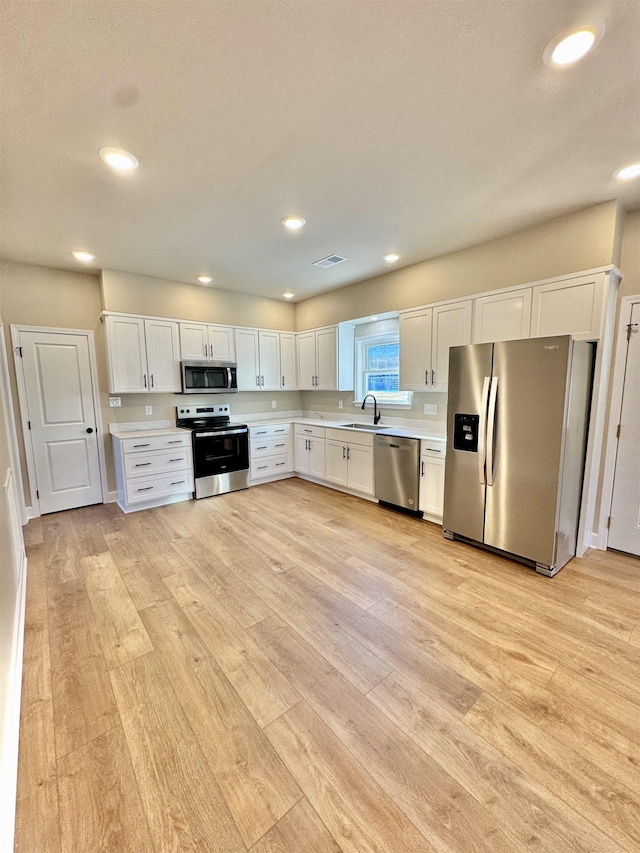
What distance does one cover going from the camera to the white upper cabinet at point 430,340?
138 inches

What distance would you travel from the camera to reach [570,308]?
2803 millimetres

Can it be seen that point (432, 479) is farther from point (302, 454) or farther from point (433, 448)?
point (302, 454)

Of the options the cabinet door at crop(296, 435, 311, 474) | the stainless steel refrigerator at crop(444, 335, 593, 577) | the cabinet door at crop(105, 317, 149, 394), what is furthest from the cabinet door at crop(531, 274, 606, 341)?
the cabinet door at crop(105, 317, 149, 394)

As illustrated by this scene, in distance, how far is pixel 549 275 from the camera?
115 inches

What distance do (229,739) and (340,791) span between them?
1.65 feet

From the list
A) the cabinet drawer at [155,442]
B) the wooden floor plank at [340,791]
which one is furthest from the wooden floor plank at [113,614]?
the cabinet drawer at [155,442]

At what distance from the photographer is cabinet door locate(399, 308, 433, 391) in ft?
12.5

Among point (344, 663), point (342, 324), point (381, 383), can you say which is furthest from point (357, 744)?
point (342, 324)

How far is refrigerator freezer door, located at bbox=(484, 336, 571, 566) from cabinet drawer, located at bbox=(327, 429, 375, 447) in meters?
1.61

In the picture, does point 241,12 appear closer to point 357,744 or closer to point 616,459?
point 357,744

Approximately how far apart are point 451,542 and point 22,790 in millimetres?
3072

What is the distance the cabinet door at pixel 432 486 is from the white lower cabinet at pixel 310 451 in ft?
5.35

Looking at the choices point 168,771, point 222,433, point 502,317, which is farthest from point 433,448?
point 168,771

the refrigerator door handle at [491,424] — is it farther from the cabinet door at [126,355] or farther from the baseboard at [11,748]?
→ the cabinet door at [126,355]
